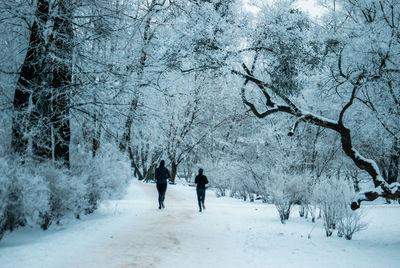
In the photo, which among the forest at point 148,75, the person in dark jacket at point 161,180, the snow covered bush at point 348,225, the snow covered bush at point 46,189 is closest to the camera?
the snow covered bush at point 46,189

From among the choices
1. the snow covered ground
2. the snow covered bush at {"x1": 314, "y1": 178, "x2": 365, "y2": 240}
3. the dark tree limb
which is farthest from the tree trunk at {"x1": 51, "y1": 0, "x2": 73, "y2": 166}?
the snow covered bush at {"x1": 314, "y1": 178, "x2": 365, "y2": 240}

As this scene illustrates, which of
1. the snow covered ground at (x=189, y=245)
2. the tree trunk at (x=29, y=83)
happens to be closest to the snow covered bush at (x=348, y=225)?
the snow covered ground at (x=189, y=245)

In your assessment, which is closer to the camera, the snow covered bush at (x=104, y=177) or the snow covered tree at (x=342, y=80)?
the snow covered tree at (x=342, y=80)

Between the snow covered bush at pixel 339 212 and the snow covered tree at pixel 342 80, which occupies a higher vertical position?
the snow covered tree at pixel 342 80

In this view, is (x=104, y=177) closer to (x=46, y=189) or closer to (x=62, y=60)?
(x=46, y=189)

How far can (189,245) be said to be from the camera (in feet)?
21.8

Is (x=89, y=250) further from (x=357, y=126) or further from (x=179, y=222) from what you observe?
(x=357, y=126)

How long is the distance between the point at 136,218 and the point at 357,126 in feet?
23.9

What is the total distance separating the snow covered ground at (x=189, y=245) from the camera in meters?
5.38

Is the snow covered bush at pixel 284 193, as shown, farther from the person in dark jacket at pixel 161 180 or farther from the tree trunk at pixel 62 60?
the tree trunk at pixel 62 60

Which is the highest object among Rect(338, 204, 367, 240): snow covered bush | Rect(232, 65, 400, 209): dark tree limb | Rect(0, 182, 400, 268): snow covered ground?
Rect(232, 65, 400, 209): dark tree limb

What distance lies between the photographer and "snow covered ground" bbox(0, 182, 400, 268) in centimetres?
538

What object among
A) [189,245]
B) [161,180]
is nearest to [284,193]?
[161,180]

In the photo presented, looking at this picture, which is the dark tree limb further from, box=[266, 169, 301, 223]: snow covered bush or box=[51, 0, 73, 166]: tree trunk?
box=[51, 0, 73, 166]: tree trunk
